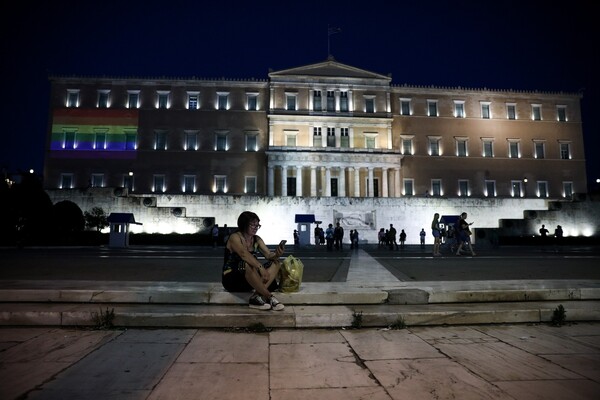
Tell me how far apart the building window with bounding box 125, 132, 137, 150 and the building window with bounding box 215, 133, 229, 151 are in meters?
9.46

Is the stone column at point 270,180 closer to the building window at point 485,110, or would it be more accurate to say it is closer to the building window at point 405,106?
the building window at point 405,106

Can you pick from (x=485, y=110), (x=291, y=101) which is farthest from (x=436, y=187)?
(x=291, y=101)

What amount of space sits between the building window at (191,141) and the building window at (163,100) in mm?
4495

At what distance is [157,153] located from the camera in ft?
145

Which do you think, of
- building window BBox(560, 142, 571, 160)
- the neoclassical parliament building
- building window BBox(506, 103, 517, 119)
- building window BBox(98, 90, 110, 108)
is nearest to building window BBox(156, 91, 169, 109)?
the neoclassical parliament building

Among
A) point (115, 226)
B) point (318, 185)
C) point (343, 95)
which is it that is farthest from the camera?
point (343, 95)

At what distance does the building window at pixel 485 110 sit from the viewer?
48312 mm

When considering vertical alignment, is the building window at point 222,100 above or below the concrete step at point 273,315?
above

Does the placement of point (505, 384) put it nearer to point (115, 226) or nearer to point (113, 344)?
point (113, 344)

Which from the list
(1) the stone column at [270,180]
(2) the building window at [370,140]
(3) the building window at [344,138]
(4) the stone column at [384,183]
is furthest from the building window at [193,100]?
(4) the stone column at [384,183]

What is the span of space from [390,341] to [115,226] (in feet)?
79.0

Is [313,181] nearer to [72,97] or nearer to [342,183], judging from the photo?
[342,183]

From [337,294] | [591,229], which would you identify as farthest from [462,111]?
[337,294]

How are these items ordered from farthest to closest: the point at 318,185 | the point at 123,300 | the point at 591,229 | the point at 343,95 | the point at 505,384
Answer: the point at 343,95 < the point at 318,185 < the point at 591,229 < the point at 123,300 < the point at 505,384
